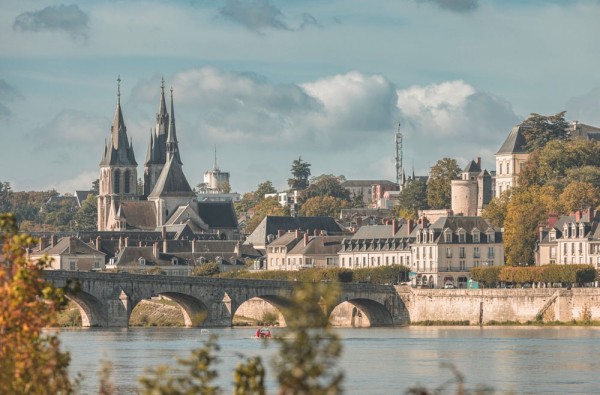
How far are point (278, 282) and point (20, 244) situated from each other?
220ft

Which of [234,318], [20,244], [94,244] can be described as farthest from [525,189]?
[20,244]

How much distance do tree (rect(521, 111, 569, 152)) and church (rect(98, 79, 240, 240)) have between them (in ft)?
86.5

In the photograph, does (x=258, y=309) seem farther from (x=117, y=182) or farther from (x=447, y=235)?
(x=117, y=182)

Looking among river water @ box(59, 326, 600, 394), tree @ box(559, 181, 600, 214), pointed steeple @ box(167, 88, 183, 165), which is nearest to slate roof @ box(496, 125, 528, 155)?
tree @ box(559, 181, 600, 214)

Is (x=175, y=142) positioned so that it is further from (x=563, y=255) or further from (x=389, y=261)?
(x=563, y=255)

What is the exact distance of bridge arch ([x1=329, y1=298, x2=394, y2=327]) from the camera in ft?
301

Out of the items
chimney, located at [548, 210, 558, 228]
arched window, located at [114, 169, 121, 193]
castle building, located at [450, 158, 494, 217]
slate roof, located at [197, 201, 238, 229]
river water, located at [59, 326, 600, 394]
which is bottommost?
river water, located at [59, 326, 600, 394]

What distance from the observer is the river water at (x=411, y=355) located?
1812 inches

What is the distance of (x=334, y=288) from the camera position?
58.3 ft

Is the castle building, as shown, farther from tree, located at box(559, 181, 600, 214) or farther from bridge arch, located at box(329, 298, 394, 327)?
bridge arch, located at box(329, 298, 394, 327)

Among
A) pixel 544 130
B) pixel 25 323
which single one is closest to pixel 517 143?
pixel 544 130

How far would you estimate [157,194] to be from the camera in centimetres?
15500

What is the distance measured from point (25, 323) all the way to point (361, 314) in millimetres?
73807

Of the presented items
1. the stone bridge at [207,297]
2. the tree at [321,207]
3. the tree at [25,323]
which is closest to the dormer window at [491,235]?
the stone bridge at [207,297]
